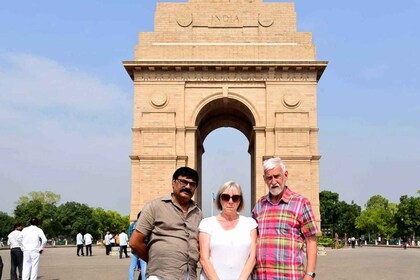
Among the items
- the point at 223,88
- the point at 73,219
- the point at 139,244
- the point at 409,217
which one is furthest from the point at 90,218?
the point at 139,244

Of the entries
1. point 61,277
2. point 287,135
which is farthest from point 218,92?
point 61,277

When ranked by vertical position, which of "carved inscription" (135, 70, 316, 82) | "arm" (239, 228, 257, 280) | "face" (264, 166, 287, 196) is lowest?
"arm" (239, 228, 257, 280)

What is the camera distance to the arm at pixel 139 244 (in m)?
6.18

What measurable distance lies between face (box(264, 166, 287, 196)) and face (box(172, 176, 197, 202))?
85cm

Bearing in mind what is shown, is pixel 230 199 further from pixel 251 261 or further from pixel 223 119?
pixel 223 119

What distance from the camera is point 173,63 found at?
34250mm

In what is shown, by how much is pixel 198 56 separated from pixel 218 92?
8.27ft

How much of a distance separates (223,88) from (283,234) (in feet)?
95.9

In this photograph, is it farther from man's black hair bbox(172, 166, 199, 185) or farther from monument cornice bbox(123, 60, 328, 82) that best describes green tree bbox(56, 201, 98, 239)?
man's black hair bbox(172, 166, 199, 185)

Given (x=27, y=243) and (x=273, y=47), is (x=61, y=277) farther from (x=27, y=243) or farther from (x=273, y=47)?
(x=273, y=47)

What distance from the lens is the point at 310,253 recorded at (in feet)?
19.5

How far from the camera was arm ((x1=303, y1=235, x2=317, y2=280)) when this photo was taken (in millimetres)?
5824

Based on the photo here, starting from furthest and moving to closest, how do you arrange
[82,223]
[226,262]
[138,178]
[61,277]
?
[82,223], [138,178], [61,277], [226,262]

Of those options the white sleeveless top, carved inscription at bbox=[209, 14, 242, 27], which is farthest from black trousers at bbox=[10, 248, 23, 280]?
carved inscription at bbox=[209, 14, 242, 27]
